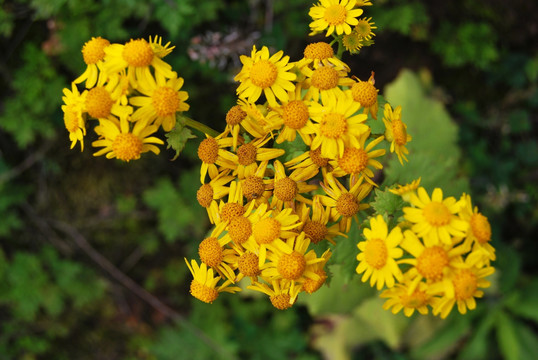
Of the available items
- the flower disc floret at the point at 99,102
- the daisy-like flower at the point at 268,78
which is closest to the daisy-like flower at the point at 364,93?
the daisy-like flower at the point at 268,78

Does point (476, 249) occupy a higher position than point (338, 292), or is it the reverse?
point (476, 249)

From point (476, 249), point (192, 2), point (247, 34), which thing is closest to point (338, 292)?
point (476, 249)

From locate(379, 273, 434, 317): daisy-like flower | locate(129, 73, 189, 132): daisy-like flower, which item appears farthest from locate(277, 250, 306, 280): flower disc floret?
locate(129, 73, 189, 132): daisy-like flower

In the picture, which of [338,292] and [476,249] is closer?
[476,249]

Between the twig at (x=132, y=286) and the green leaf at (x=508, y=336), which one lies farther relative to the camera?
the twig at (x=132, y=286)

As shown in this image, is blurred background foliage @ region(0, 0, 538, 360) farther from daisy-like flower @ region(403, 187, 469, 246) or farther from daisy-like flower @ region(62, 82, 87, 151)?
daisy-like flower @ region(403, 187, 469, 246)

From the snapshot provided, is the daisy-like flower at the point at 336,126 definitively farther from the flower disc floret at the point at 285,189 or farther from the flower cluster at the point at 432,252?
the flower cluster at the point at 432,252

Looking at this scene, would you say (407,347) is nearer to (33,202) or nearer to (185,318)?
(185,318)
